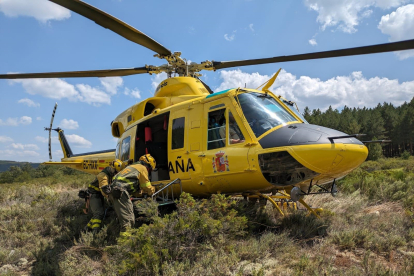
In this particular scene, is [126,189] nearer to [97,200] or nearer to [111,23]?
[97,200]

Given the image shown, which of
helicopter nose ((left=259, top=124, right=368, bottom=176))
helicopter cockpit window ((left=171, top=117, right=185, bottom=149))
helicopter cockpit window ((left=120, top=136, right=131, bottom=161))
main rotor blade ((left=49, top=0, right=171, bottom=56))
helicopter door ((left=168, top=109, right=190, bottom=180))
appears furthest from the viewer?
helicopter cockpit window ((left=120, top=136, right=131, bottom=161))

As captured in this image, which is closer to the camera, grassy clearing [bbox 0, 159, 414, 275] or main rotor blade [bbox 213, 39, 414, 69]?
main rotor blade [bbox 213, 39, 414, 69]

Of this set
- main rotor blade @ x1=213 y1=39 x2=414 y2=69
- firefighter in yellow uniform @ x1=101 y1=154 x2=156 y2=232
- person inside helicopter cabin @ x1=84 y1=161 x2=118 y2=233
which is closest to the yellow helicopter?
main rotor blade @ x1=213 y1=39 x2=414 y2=69

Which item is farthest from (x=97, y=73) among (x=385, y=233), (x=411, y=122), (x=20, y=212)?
(x=411, y=122)

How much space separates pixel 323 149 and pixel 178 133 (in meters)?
3.03

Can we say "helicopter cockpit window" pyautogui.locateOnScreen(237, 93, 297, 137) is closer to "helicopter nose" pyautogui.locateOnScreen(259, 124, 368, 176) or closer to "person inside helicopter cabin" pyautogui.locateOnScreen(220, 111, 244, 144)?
"person inside helicopter cabin" pyautogui.locateOnScreen(220, 111, 244, 144)

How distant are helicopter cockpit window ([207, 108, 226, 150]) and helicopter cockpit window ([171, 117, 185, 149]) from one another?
0.72 meters

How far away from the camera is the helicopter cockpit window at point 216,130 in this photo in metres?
5.51

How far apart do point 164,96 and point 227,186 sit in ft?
10.9

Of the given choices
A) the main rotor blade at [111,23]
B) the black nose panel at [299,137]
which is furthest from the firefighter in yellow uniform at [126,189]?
the main rotor blade at [111,23]

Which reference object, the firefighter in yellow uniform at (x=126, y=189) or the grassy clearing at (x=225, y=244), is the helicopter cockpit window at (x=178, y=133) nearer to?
the firefighter in yellow uniform at (x=126, y=189)

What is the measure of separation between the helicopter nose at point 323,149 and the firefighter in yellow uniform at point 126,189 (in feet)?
8.26

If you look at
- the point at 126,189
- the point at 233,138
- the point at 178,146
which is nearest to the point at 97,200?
the point at 126,189

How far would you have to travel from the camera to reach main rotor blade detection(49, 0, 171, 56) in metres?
4.83
